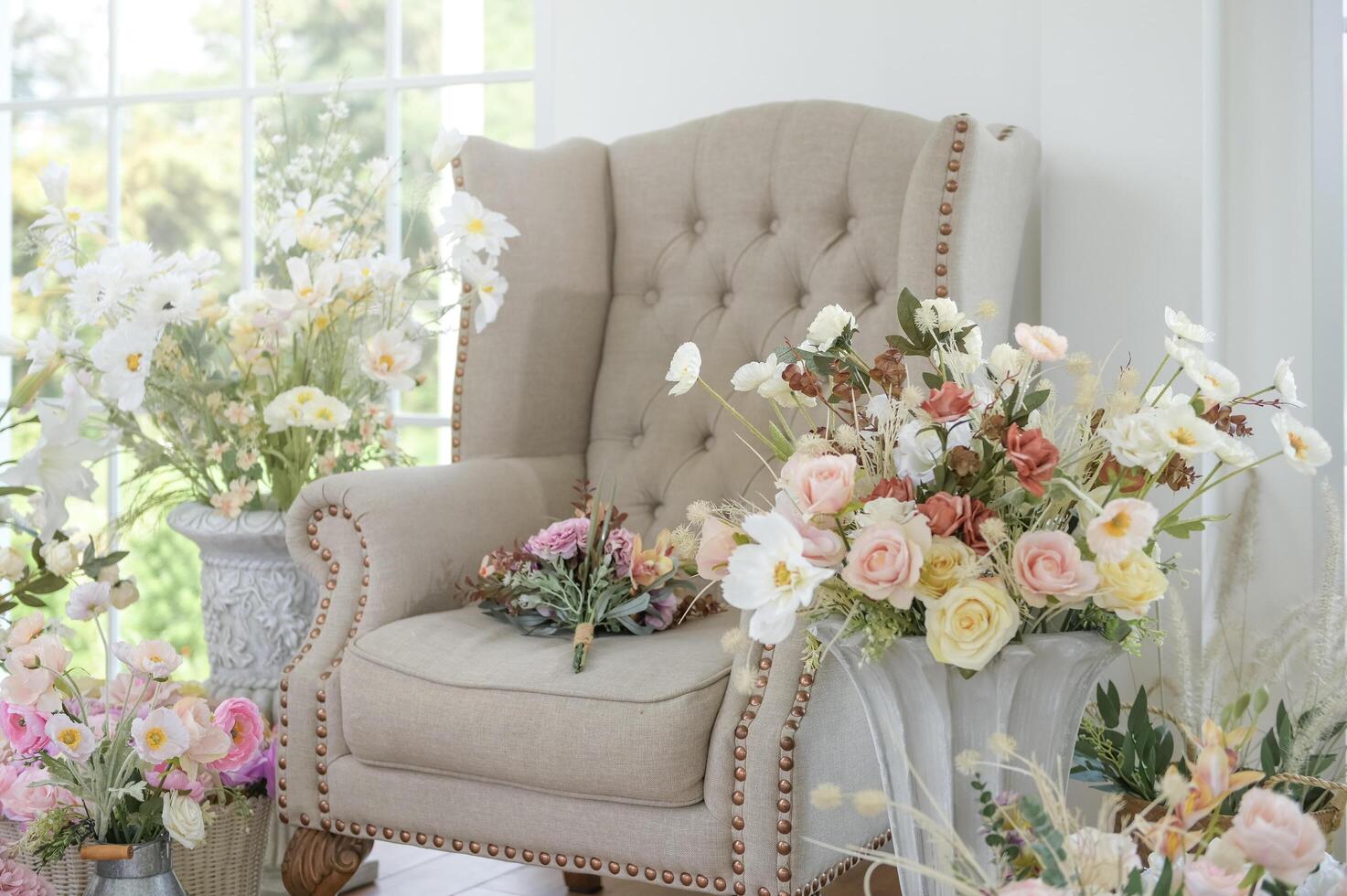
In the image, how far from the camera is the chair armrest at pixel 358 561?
1.91 m

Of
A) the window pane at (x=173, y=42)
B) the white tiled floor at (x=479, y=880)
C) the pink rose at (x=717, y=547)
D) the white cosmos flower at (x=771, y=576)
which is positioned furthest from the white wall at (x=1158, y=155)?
the window pane at (x=173, y=42)

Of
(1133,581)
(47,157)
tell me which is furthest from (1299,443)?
(47,157)

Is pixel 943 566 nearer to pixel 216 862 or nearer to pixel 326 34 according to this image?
pixel 216 862

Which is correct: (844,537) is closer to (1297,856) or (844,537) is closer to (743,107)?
(1297,856)

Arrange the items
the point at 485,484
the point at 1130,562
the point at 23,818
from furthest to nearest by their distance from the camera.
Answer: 1. the point at 485,484
2. the point at 23,818
3. the point at 1130,562

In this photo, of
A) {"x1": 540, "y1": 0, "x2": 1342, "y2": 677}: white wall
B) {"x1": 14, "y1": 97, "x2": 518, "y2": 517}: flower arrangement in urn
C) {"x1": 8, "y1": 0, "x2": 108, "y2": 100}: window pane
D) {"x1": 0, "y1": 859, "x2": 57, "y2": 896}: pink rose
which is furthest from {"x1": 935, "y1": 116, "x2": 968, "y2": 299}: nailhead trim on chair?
{"x1": 8, "y1": 0, "x2": 108, "y2": 100}: window pane

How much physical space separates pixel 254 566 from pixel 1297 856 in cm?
188

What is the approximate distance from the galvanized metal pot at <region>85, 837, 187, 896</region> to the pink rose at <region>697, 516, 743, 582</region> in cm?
96

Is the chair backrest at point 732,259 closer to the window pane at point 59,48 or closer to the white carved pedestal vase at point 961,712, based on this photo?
the white carved pedestal vase at point 961,712

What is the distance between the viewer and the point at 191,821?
65.1 inches

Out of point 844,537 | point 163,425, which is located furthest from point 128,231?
point 844,537

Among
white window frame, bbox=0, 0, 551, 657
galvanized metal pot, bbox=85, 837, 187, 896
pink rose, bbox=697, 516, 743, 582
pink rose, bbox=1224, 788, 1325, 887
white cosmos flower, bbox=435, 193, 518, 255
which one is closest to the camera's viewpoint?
pink rose, bbox=1224, 788, 1325, 887

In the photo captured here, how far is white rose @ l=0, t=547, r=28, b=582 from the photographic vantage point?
62.3 inches

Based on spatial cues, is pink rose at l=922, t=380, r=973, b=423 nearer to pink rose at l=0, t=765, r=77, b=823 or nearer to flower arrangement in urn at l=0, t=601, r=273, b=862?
flower arrangement in urn at l=0, t=601, r=273, b=862
